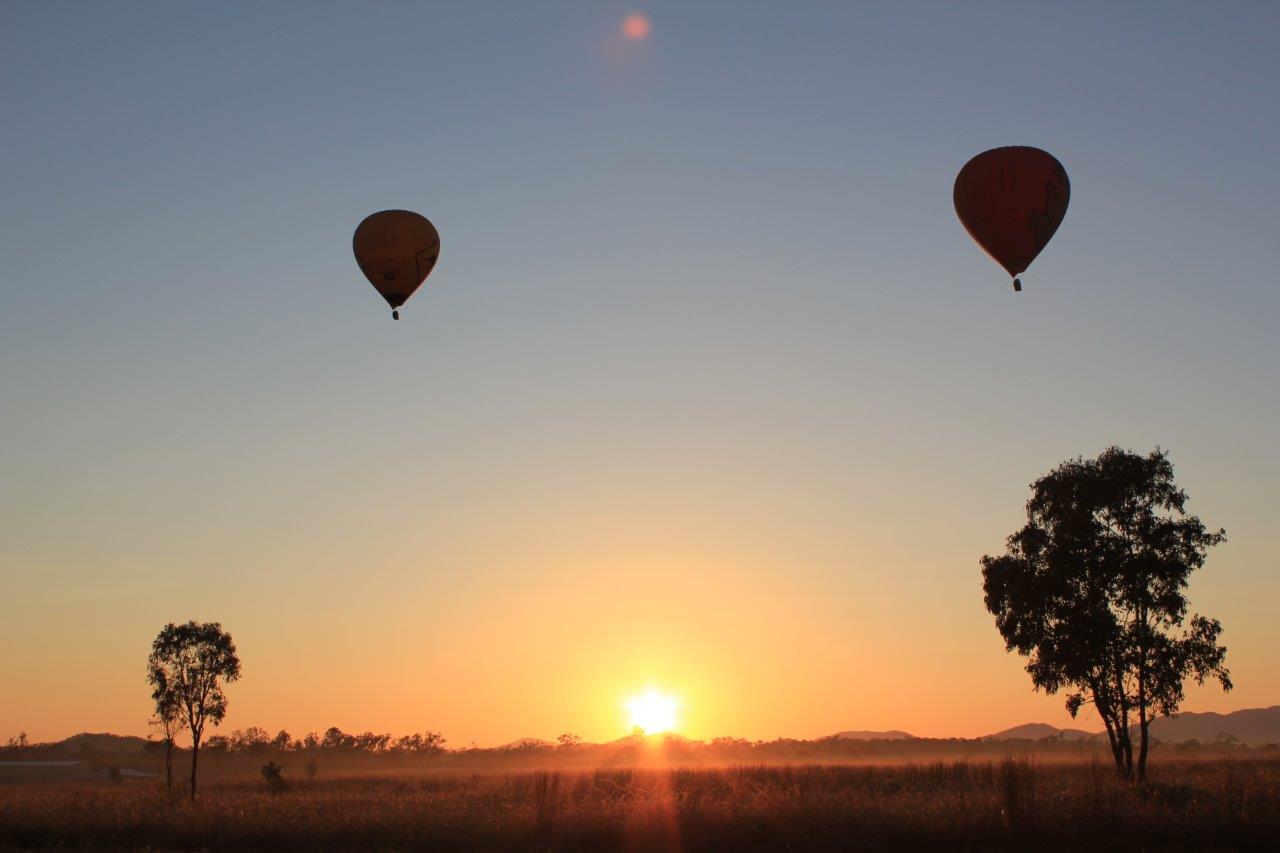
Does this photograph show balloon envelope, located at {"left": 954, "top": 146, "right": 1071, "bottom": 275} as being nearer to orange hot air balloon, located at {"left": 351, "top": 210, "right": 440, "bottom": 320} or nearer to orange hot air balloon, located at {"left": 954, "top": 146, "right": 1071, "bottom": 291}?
orange hot air balloon, located at {"left": 954, "top": 146, "right": 1071, "bottom": 291}

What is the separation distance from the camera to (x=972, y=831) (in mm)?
29750

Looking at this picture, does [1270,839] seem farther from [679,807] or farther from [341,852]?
[341,852]

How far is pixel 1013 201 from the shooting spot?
1517 inches

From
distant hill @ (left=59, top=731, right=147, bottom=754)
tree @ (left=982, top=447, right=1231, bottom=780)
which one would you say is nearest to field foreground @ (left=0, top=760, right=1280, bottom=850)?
tree @ (left=982, top=447, right=1231, bottom=780)

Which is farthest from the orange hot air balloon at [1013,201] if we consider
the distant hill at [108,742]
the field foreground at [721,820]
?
the distant hill at [108,742]

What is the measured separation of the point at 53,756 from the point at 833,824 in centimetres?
12249

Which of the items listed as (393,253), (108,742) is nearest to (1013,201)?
(393,253)

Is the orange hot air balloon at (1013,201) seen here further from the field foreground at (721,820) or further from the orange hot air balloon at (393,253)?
the orange hot air balloon at (393,253)

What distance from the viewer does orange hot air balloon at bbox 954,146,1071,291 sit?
38.3 m

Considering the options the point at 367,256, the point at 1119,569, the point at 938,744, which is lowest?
the point at 938,744

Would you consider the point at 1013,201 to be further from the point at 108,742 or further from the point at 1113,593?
the point at 108,742

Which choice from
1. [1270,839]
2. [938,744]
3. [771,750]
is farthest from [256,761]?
[1270,839]

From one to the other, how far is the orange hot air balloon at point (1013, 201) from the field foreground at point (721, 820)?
1718 cm

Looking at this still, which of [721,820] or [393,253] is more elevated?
[393,253]
